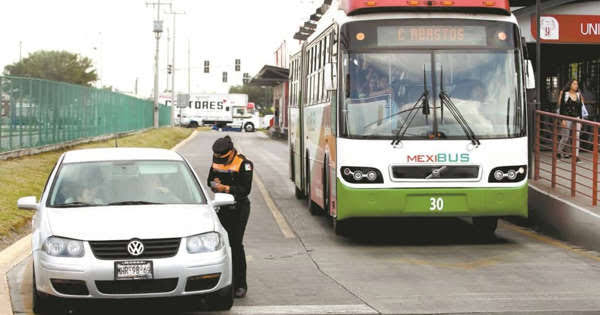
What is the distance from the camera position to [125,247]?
7.90 m

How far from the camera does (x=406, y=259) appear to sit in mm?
12000

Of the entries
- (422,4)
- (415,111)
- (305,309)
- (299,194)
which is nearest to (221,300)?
(305,309)

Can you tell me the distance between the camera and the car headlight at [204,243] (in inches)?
319

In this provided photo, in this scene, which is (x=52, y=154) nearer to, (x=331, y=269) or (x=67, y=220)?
(x=331, y=269)

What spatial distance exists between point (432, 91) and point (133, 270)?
5922 millimetres

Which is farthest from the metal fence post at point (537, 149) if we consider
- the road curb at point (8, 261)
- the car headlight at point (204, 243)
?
the car headlight at point (204, 243)

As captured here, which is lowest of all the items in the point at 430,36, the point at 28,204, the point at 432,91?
the point at 28,204

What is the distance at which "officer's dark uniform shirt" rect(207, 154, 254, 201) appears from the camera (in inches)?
371

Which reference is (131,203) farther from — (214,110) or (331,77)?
(214,110)

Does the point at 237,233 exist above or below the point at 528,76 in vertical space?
below

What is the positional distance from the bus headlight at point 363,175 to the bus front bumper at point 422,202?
0.35 ft

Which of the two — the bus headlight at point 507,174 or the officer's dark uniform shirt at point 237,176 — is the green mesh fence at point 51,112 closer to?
the bus headlight at point 507,174

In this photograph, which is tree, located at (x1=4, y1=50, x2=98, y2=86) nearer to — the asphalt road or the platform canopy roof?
the platform canopy roof

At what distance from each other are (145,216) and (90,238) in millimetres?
594
